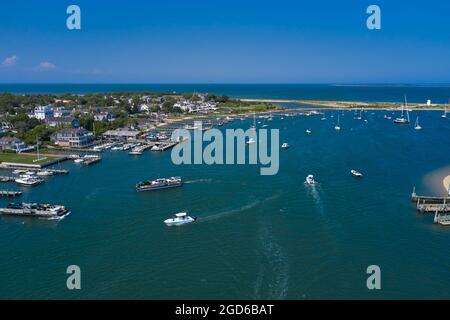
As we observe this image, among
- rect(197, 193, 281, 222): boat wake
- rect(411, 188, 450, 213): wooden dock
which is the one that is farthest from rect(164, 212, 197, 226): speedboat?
rect(411, 188, 450, 213): wooden dock

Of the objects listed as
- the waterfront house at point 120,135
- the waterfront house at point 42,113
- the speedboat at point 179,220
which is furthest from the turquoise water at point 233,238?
the waterfront house at point 42,113

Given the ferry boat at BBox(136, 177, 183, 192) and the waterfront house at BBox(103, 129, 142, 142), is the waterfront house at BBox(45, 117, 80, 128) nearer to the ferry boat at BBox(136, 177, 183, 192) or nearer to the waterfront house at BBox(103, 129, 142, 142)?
the waterfront house at BBox(103, 129, 142, 142)

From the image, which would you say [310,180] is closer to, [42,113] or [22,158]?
[22,158]

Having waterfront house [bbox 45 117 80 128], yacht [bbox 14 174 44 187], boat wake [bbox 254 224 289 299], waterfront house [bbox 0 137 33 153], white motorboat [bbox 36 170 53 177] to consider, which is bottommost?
boat wake [bbox 254 224 289 299]

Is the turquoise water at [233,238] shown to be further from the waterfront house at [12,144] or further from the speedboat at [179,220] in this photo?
the waterfront house at [12,144]

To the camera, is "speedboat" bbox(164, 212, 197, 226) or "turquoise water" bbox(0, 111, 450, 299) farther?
"speedboat" bbox(164, 212, 197, 226)

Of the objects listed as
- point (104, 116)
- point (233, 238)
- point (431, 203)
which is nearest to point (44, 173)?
point (233, 238)

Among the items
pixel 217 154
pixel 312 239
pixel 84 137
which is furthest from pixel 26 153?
pixel 312 239
